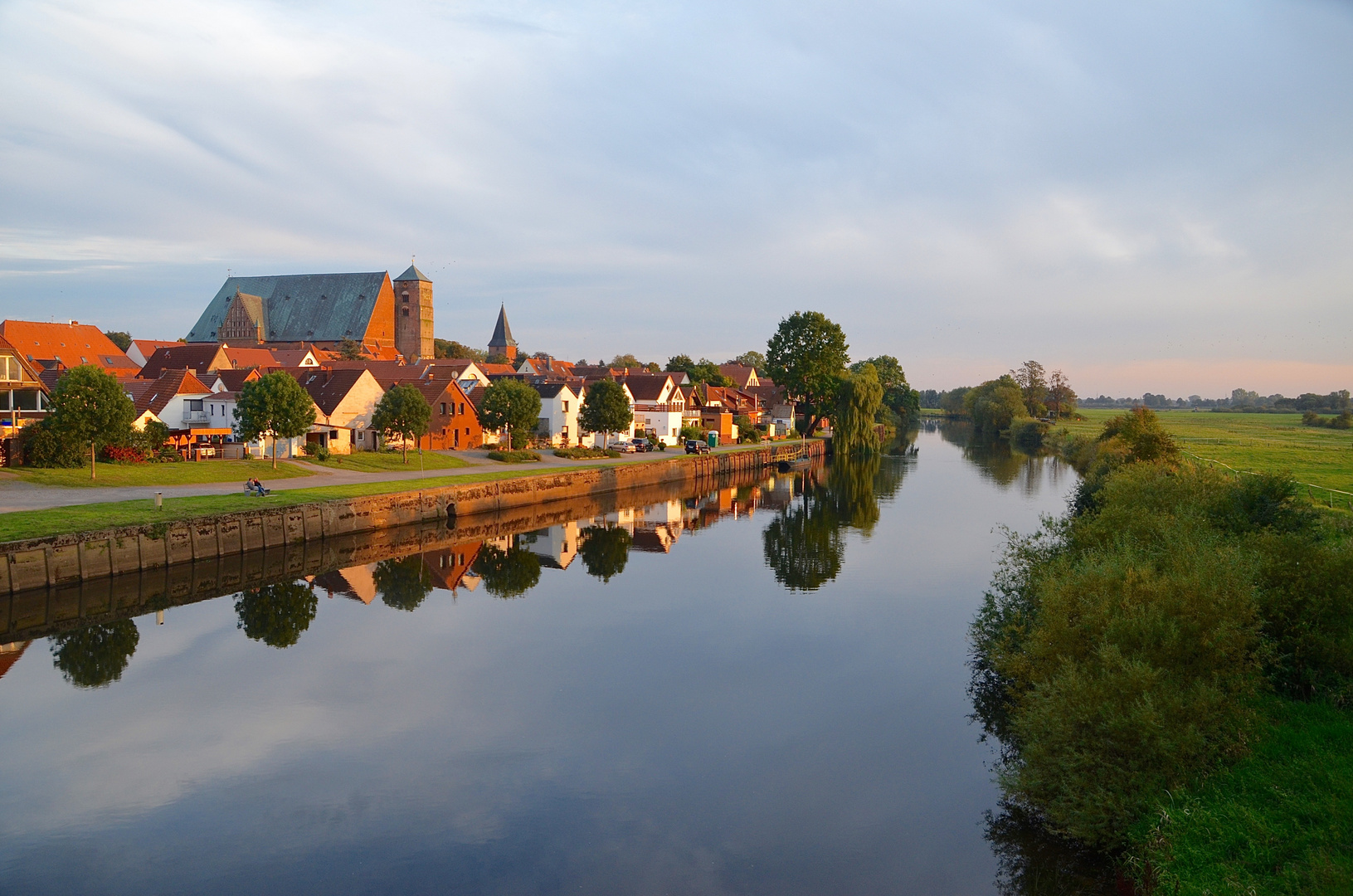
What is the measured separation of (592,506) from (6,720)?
32.8 metres

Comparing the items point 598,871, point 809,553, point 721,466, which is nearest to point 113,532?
point 598,871

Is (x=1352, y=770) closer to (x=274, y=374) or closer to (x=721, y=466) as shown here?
(x=274, y=374)

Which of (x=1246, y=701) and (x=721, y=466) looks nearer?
(x=1246, y=701)

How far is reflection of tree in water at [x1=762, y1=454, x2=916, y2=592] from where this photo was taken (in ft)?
106

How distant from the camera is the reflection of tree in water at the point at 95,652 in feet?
63.0

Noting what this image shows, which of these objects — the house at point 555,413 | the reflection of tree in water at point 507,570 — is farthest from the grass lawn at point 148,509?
the house at point 555,413

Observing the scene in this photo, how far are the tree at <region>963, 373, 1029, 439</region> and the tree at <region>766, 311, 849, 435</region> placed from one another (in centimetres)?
3364

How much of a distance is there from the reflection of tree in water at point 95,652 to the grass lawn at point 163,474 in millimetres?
14682

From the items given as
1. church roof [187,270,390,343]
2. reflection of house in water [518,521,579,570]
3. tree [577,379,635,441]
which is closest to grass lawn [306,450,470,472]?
reflection of house in water [518,521,579,570]

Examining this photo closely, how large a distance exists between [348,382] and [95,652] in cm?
3647

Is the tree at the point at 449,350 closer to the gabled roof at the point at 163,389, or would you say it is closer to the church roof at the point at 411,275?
the church roof at the point at 411,275

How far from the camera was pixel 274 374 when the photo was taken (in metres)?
43.8

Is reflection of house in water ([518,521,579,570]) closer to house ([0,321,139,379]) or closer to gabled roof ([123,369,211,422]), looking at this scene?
gabled roof ([123,369,211,422])

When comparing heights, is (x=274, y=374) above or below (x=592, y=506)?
above
